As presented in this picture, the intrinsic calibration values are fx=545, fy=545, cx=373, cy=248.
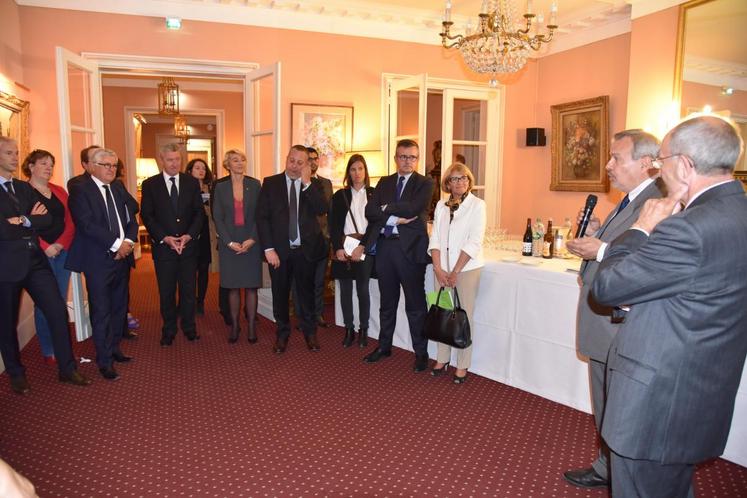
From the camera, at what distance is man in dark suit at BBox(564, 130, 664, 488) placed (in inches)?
87.3

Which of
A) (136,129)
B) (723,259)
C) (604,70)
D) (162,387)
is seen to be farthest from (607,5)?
(136,129)

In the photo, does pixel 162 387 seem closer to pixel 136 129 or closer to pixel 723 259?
pixel 723 259

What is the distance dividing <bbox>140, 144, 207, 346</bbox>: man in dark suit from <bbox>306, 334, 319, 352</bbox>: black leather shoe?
1109mm

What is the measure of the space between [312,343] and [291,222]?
1.02m

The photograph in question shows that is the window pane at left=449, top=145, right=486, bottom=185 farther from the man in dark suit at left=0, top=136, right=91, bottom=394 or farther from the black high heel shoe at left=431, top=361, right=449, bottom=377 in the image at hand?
the man in dark suit at left=0, top=136, right=91, bottom=394

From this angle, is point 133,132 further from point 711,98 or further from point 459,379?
point 711,98

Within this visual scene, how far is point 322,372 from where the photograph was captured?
13.1ft

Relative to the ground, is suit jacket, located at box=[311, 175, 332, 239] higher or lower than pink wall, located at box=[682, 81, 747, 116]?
lower

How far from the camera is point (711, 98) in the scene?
4.70 metres

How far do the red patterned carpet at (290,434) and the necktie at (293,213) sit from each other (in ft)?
3.20

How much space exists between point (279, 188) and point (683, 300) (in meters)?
3.28

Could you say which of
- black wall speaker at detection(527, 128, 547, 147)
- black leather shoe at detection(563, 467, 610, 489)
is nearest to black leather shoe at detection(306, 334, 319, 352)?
black leather shoe at detection(563, 467, 610, 489)

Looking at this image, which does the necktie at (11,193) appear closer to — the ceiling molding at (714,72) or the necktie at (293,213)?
the necktie at (293,213)

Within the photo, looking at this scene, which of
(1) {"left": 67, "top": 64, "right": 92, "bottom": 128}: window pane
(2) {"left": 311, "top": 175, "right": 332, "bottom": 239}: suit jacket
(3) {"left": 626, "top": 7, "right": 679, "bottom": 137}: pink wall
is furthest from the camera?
(3) {"left": 626, "top": 7, "right": 679, "bottom": 137}: pink wall
